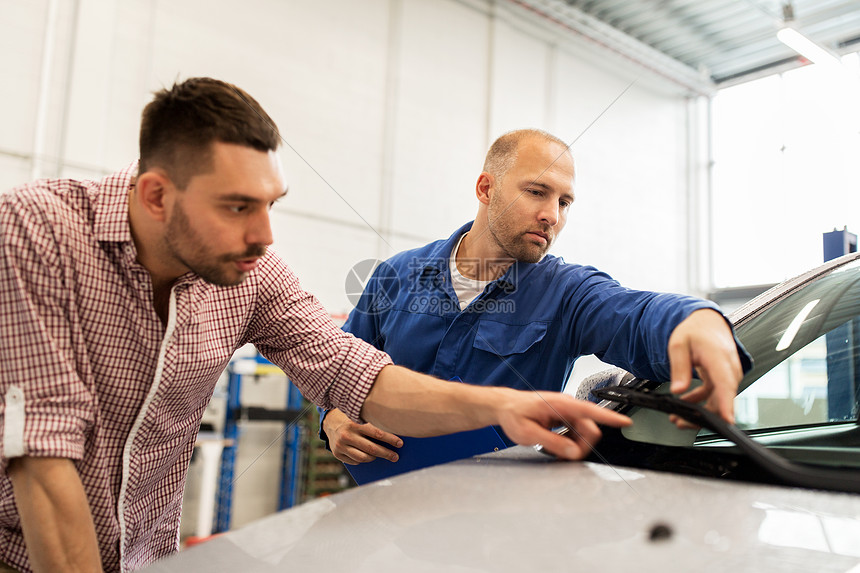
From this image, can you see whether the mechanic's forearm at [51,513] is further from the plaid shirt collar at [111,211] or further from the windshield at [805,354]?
the windshield at [805,354]

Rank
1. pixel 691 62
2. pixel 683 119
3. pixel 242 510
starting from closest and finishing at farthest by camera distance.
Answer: pixel 242 510
pixel 691 62
pixel 683 119

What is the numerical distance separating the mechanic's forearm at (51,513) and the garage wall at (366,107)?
277 centimetres

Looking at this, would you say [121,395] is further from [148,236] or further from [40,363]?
[148,236]

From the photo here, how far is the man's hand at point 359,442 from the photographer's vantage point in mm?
1191

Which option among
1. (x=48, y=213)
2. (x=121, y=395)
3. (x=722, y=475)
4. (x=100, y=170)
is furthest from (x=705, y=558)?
(x=100, y=170)

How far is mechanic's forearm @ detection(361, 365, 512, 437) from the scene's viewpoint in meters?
0.99

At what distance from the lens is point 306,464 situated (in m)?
5.15

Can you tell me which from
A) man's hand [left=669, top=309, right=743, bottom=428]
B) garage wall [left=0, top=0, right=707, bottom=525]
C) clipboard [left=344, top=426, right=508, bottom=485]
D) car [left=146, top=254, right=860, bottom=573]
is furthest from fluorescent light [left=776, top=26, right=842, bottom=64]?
clipboard [left=344, top=426, right=508, bottom=485]

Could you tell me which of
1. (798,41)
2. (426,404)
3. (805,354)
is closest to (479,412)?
(426,404)

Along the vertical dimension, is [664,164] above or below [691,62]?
below

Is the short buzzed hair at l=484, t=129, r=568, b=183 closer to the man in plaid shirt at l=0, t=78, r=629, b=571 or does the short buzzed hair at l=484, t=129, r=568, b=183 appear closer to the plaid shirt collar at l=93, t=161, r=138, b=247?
the man in plaid shirt at l=0, t=78, r=629, b=571

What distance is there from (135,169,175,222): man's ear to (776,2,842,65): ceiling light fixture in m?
6.60

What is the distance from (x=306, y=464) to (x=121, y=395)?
14.4 feet

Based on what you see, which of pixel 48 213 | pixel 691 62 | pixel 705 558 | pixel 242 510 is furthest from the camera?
pixel 691 62
